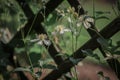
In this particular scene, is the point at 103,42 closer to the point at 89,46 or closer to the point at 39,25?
the point at 89,46

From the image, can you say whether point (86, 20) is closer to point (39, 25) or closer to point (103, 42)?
point (103, 42)

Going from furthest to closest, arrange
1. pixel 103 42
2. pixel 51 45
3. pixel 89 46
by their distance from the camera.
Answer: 1. pixel 51 45
2. pixel 89 46
3. pixel 103 42

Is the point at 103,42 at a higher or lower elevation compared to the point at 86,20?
lower

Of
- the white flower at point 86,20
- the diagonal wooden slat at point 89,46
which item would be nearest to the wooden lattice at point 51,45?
the diagonal wooden slat at point 89,46

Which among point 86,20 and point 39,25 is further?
point 39,25

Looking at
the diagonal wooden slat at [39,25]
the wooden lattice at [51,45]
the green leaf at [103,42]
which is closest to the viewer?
the green leaf at [103,42]

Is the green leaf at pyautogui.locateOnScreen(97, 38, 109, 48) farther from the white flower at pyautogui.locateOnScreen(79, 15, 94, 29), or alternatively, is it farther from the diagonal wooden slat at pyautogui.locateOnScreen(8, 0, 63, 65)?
the diagonal wooden slat at pyautogui.locateOnScreen(8, 0, 63, 65)

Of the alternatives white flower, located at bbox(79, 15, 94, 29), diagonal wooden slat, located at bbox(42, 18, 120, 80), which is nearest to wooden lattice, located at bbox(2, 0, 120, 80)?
diagonal wooden slat, located at bbox(42, 18, 120, 80)

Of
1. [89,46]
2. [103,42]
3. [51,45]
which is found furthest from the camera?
[51,45]

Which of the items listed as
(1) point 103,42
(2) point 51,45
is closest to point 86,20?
(1) point 103,42

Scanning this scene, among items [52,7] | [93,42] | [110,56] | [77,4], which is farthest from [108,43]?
[52,7]

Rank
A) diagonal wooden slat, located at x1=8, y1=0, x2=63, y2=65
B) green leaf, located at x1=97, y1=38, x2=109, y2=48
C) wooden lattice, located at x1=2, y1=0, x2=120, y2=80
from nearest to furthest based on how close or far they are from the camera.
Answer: green leaf, located at x1=97, y1=38, x2=109, y2=48 < wooden lattice, located at x1=2, y1=0, x2=120, y2=80 < diagonal wooden slat, located at x1=8, y1=0, x2=63, y2=65

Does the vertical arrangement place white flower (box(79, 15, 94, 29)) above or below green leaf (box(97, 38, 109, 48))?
above

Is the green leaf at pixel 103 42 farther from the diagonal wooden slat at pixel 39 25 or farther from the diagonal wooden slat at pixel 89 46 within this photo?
the diagonal wooden slat at pixel 39 25
